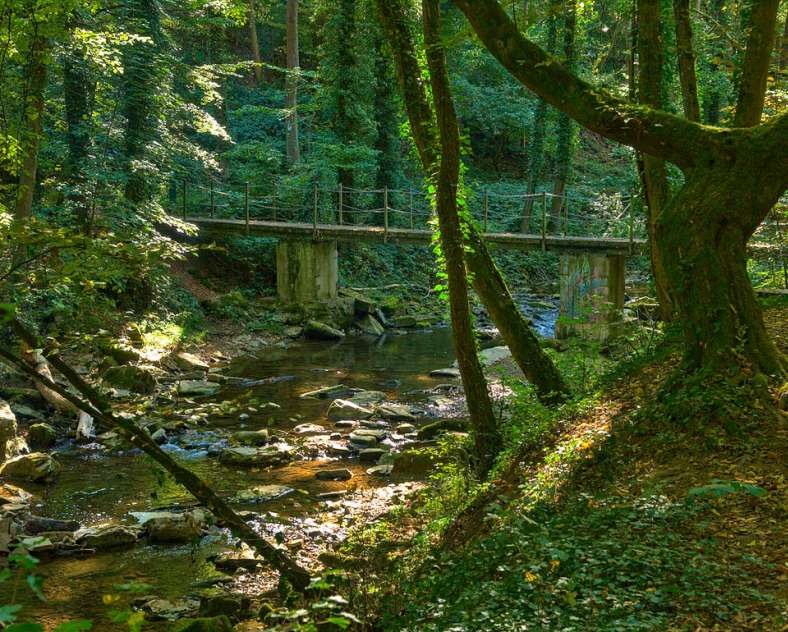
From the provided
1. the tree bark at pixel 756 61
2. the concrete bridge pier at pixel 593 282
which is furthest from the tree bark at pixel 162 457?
the concrete bridge pier at pixel 593 282

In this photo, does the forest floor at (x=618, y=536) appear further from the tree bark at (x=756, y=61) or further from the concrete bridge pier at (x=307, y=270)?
the concrete bridge pier at (x=307, y=270)

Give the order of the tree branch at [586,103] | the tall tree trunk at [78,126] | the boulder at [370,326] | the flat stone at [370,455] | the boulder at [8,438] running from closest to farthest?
the tree branch at [586,103]
the boulder at [8,438]
the flat stone at [370,455]
the tall tree trunk at [78,126]
the boulder at [370,326]

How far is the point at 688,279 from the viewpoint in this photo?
5.26 meters

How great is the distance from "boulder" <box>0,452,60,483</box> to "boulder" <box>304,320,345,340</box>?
369 inches

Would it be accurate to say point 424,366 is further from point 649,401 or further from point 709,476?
point 709,476

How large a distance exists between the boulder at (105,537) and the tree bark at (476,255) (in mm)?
3629

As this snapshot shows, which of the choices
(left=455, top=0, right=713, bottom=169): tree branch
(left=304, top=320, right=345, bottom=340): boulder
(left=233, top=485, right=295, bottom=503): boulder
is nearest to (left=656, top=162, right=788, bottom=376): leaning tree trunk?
(left=455, top=0, right=713, bottom=169): tree branch

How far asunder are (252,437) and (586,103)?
543 cm

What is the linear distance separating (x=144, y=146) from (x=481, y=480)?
9795 millimetres

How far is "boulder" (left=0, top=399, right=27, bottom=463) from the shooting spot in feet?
24.2

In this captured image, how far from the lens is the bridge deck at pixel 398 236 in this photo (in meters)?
14.5

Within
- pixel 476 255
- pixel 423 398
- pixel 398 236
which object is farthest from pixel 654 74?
pixel 398 236

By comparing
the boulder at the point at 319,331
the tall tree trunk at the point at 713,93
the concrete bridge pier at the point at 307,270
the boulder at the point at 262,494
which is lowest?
the boulder at the point at 262,494

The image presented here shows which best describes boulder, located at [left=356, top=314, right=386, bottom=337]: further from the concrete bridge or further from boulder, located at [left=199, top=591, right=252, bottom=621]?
boulder, located at [left=199, top=591, right=252, bottom=621]
